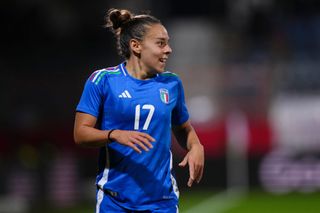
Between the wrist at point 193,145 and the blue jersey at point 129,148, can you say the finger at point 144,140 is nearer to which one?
the blue jersey at point 129,148

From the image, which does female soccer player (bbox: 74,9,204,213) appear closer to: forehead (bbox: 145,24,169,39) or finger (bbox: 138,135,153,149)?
forehead (bbox: 145,24,169,39)

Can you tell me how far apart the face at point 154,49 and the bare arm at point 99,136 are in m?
0.54

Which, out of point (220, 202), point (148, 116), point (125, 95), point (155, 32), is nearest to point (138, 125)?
point (148, 116)

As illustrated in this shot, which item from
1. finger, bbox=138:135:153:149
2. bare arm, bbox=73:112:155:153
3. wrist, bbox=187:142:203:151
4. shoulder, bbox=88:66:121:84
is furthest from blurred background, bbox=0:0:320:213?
finger, bbox=138:135:153:149

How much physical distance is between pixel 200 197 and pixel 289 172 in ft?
6.04

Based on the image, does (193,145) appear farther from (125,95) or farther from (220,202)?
(220,202)

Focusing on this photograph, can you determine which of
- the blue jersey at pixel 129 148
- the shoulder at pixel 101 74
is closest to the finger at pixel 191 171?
the blue jersey at pixel 129 148

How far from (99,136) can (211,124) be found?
11.2 m

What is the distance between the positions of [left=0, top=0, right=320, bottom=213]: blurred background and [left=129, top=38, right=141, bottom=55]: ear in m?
8.50

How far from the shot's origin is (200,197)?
52.2ft

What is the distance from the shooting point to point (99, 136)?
5.47 metres

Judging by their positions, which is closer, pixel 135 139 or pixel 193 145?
pixel 135 139

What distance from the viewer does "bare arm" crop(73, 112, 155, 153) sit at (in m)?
5.25

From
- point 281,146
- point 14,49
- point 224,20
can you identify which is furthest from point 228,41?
point 14,49
